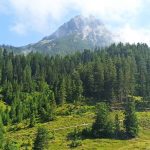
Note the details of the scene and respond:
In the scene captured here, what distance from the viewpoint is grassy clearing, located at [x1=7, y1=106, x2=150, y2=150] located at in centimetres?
11256

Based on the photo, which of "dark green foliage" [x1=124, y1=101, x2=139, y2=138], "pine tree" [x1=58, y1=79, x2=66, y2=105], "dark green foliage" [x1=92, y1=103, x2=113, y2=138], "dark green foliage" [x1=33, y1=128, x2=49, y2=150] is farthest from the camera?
"pine tree" [x1=58, y1=79, x2=66, y2=105]

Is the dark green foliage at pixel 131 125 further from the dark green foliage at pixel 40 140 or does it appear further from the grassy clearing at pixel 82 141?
the dark green foliage at pixel 40 140

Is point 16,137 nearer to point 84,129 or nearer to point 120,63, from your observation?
point 84,129

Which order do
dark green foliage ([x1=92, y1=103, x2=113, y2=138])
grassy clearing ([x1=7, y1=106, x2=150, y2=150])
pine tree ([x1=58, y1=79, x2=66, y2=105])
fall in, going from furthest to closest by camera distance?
pine tree ([x1=58, y1=79, x2=66, y2=105])
dark green foliage ([x1=92, y1=103, x2=113, y2=138])
grassy clearing ([x1=7, y1=106, x2=150, y2=150])

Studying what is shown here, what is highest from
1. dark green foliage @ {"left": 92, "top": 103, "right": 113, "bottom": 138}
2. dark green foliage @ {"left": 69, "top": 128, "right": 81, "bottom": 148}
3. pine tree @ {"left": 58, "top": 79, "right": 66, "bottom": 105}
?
pine tree @ {"left": 58, "top": 79, "right": 66, "bottom": 105}

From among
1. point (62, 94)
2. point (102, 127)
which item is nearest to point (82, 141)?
point (102, 127)

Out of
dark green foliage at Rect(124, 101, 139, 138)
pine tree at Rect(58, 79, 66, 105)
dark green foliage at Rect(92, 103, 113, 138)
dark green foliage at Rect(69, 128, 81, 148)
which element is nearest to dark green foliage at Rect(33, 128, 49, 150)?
dark green foliage at Rect(69, 128, 81, 148)

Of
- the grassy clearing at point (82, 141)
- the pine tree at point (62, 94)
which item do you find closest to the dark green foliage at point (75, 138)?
the grassy clearing at point (82, 141)

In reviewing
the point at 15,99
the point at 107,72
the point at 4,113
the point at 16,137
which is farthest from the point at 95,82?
the point at 16,137

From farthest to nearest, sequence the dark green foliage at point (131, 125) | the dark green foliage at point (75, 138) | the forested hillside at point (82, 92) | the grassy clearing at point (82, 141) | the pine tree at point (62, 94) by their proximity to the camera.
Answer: the pine tree at point (62, 94) → the forested hillside at point (82, 92) → the dark green foliage at point (131, 125) → the dark green foliage at point (75, 138) → the grassy clearing at point (82, 141)

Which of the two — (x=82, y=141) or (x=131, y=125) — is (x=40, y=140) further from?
(x=131, y=125)

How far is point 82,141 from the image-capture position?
4641 inches

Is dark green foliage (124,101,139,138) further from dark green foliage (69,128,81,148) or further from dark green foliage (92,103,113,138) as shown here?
dark green foliage (69,128,81,148)

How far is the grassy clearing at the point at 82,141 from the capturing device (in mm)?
112562
